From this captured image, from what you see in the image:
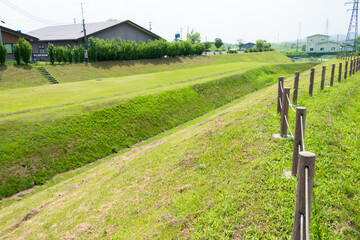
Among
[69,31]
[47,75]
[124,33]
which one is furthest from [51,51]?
[124,33]

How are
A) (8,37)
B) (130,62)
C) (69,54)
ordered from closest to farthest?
(8,37) → (69,54) → (130,62)

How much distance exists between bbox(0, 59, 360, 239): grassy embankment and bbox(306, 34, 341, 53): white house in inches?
4398

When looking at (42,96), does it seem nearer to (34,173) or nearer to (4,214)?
(34,173)

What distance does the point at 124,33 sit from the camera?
53500 millimetres

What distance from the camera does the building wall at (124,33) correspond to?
49.8 m

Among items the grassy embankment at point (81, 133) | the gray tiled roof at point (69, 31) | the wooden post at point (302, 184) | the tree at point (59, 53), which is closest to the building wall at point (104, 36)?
the gray tiled roof at point (69, 31)

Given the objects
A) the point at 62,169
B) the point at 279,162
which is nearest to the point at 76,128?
the point at 62,169

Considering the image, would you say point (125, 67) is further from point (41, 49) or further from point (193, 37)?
point (193, 37)

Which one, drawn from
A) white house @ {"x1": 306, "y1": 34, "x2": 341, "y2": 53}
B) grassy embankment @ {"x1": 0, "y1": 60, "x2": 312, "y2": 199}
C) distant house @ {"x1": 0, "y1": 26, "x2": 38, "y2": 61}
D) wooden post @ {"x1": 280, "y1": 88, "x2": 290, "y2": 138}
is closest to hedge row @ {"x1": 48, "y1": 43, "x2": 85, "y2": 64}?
distant house @ {"x1": 0, "y1": 26, "x2": 38, "y2": 61}

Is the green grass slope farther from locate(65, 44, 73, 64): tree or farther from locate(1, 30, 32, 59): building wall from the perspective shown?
locate(1, 30, 32, 59): building wall

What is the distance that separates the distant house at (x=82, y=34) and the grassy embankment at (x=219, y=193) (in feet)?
137

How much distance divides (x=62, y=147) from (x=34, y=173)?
6.90ft

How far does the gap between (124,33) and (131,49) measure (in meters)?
9.21

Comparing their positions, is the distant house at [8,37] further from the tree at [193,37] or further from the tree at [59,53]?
the tree at [193,37]
